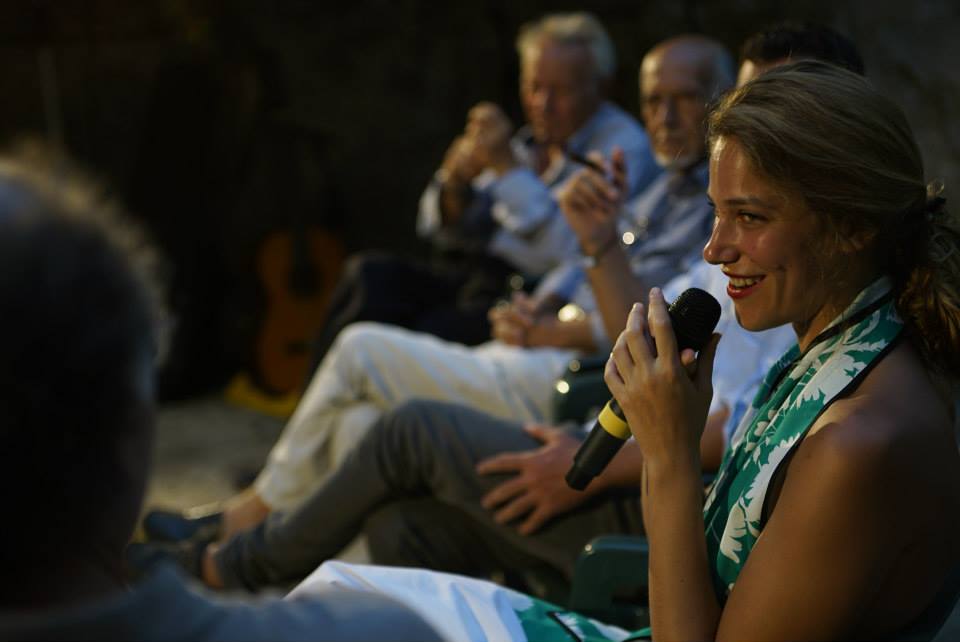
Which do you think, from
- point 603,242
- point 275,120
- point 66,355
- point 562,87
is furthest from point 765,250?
point 275,120

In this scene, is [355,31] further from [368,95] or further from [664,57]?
[664,57]

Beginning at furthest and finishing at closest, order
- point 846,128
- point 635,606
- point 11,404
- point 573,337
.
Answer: point 573,337 < point 635,606 < point 846,128 < point 11,404

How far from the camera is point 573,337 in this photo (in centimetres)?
301

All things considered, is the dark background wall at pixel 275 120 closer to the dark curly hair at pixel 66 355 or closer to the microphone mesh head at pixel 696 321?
the microphone mesh head at pixel 696 321

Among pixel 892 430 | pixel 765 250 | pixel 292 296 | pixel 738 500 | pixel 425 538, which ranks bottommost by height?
pixel 292 296

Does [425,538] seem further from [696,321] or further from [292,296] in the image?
[292,296]

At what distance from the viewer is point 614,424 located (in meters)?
1.55

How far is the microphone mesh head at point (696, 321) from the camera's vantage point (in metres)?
1.46

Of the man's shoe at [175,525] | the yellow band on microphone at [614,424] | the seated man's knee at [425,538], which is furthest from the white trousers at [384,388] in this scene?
the yellow band on microphone at [614,424]

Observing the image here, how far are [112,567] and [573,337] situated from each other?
2.30m

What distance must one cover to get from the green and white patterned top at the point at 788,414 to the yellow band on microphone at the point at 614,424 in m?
0.14

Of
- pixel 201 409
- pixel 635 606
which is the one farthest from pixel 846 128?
pixel 201 409

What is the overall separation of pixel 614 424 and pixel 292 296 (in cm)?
393

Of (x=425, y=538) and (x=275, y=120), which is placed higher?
(x=275, y=120)
